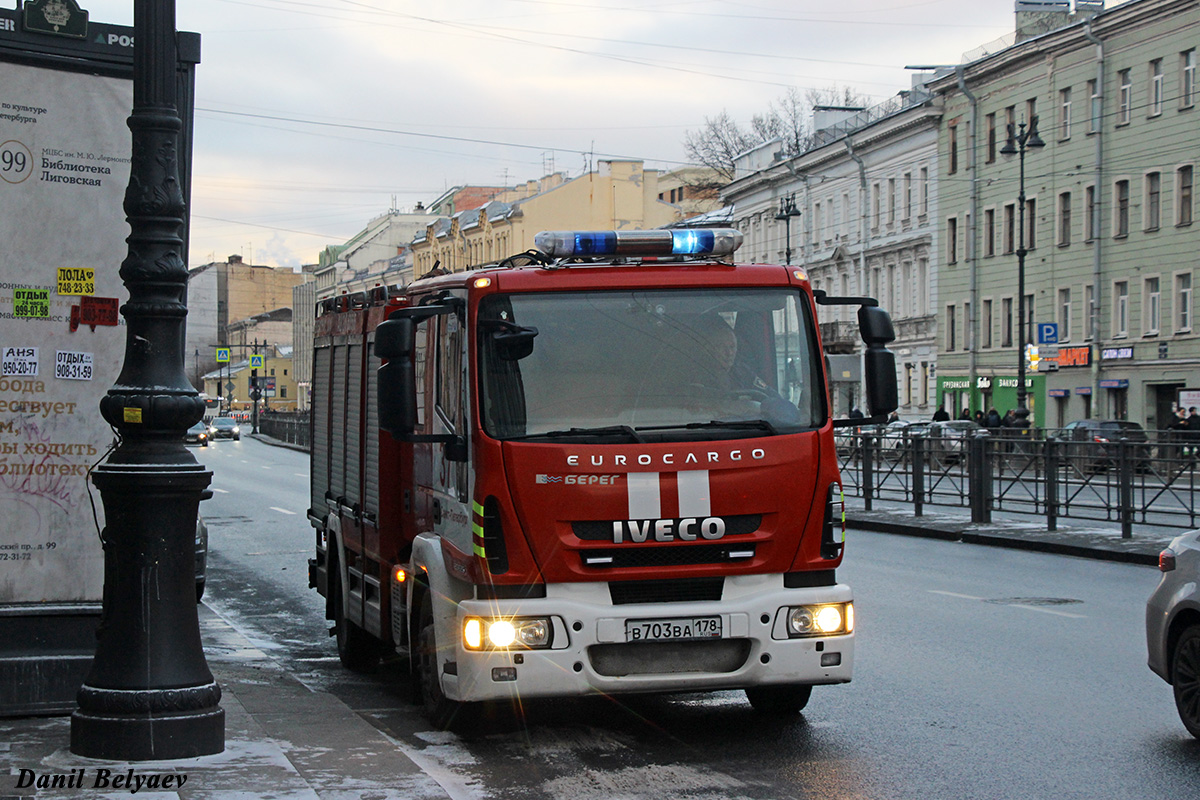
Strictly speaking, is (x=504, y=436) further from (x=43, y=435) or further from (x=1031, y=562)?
(x=1031, y=562)

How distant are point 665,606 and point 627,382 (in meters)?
1.13

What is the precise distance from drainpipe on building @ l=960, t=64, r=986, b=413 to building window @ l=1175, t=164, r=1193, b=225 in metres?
11.3

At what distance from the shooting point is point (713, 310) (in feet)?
27.1

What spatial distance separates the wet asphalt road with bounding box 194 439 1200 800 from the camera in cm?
720

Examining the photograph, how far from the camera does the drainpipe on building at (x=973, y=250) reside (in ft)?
187

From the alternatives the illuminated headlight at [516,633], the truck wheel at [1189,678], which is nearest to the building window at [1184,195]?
the truck wheel at [1189,678]

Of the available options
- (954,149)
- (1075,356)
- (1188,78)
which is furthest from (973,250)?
(1188,78)

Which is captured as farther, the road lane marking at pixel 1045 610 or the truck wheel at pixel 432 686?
the road lane marking at pixel 1045 610

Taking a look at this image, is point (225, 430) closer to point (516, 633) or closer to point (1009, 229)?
point (1009, 229)

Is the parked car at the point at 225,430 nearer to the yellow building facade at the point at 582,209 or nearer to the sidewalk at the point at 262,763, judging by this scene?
the yellow building facade at the point at 582,209

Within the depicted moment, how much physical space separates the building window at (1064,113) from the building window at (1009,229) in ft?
13.5

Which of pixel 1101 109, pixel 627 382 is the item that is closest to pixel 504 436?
pixel 627 382

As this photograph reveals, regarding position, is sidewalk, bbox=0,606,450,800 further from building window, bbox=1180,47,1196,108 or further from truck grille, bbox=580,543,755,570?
building window, bbox=1180,47,1196,108

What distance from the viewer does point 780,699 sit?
29.1 ft
